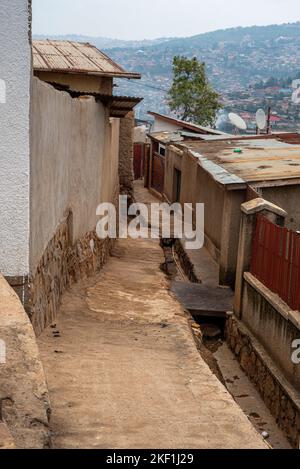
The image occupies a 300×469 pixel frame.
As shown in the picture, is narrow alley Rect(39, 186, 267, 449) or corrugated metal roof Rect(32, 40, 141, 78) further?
corrugated metal roof Rect(32, 40, 141, 78)

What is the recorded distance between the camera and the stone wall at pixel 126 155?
19328mm

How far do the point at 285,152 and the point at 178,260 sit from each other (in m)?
3.77

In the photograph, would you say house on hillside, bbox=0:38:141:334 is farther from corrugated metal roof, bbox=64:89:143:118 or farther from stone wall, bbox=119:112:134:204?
stone wall, bbox=119:112:134:204

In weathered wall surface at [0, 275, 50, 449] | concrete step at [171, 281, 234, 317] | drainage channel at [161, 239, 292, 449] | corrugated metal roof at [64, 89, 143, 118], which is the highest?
corrugated metal roof at [64, 89, 143, 118]

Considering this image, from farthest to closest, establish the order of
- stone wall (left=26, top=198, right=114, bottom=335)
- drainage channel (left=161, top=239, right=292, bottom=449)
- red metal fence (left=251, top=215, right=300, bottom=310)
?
red metal fence (left=251, top=215, right=300, bottom=310) → drainage channel (left=161, top=239, right=292, bottom=449) → stone wall (left=26, top=198, right=114, bottom=335)

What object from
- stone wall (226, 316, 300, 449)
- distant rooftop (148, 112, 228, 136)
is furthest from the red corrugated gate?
stone wall (226, 316, 300, 449)

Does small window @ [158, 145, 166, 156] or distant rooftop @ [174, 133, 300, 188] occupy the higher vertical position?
distant rooftop @ [174, 133, 300, 188]

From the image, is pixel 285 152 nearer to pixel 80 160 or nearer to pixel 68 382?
pixel 80 160

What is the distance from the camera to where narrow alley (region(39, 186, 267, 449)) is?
13.7ft

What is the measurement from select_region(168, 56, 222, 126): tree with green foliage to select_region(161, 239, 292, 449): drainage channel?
26.4 metres

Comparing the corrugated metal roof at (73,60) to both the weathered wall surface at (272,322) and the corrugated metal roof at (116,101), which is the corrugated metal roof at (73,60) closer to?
the corrugated metal roof at (116,101)

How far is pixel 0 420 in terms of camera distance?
3.31 metres

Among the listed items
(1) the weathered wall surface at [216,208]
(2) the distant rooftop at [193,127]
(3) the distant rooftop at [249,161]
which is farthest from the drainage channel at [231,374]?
(2) the distant rooftop at [193,127]

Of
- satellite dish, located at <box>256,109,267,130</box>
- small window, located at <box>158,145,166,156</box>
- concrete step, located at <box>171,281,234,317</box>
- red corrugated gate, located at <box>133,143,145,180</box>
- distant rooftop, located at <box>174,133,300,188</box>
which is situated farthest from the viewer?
red corrugated gate, located at <box>133,143,145,180</box>
